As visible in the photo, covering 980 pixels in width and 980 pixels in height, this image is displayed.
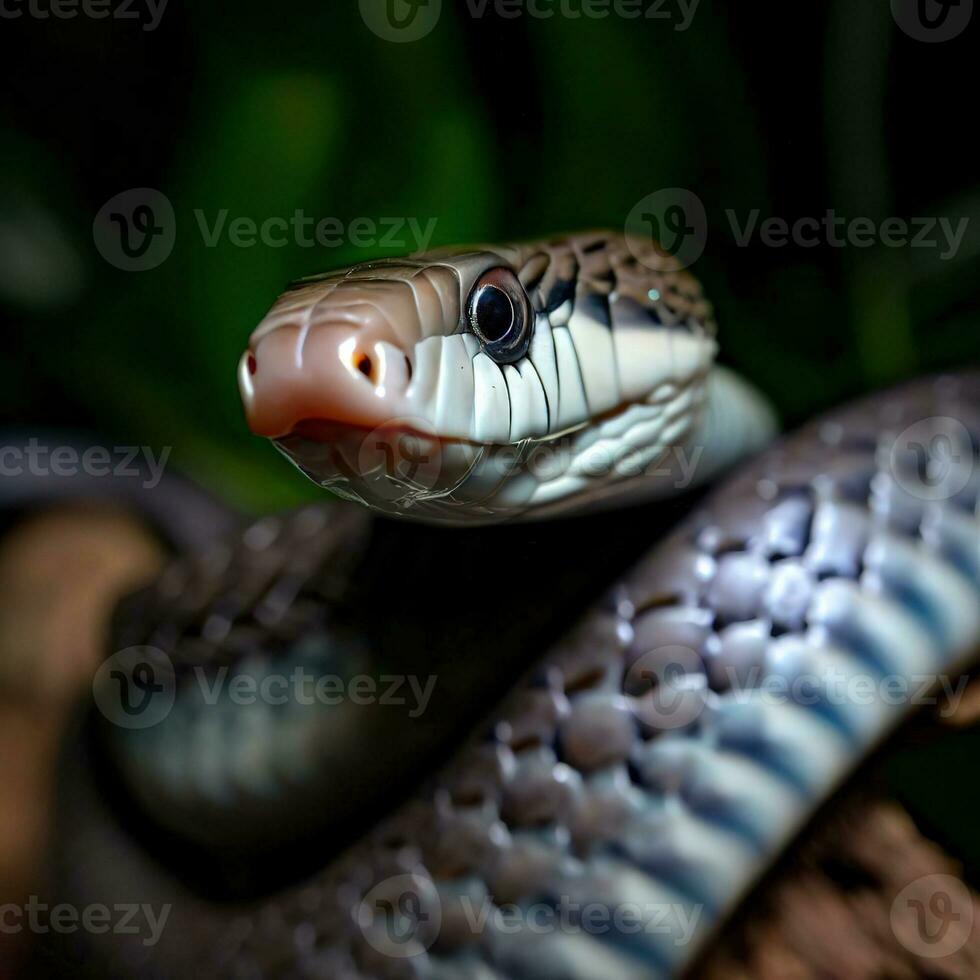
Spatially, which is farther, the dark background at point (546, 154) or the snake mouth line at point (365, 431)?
the dark background at point (546, 154)

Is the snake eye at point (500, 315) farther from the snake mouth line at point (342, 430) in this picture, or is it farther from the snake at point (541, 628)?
the snake mouth line at point (342, 430)

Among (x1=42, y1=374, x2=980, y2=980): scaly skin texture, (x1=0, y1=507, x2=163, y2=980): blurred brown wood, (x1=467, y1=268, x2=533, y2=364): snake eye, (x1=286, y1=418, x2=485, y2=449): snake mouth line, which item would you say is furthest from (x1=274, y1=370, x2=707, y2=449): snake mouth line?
(x1=0, y1=507, x2=163, y2=980): blurred brown wood

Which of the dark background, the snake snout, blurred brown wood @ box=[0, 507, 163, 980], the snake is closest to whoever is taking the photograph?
the snake snout

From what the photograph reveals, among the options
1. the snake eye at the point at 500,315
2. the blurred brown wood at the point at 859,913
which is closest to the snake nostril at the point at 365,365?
the snake eye at the point at 500,315

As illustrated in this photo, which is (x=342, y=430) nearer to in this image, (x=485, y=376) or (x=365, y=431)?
(x=365, y=431)

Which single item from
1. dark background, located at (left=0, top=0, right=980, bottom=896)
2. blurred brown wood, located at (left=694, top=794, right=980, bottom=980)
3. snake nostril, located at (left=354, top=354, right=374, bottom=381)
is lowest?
blurred brown wood, located at (left=694, top=794, right=980, bottom=980)

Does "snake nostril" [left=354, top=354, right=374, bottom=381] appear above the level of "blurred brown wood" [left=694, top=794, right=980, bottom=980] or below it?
above

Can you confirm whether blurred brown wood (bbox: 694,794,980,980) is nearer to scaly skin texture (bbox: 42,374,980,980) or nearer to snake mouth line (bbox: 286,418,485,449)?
scaly skin texture (bbox: 42,374,980,980)
